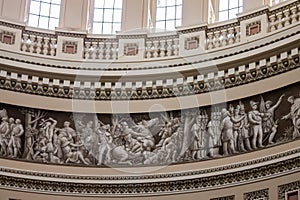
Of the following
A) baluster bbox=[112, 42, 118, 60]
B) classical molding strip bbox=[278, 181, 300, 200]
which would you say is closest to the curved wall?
baluster bbox=[112, 42, 118, 60]

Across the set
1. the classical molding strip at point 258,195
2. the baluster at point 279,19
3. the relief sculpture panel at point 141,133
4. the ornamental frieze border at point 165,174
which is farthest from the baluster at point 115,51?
the classical molding strip at point 258,195

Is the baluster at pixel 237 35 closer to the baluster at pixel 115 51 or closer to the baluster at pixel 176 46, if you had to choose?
the baluster at pixel 176 46

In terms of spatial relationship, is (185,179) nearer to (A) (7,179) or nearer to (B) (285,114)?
(B) (285,114)

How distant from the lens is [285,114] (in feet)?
76.7

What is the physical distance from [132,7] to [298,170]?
7.40 meters

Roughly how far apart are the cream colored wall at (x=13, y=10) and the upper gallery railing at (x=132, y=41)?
59 centimetres

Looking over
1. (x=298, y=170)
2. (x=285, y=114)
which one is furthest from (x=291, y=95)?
(x=298, y=170)

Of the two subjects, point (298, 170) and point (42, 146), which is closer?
point (298, 170)

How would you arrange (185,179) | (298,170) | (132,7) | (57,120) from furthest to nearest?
(132,7) < (57,120) < (185,179) < (298,170)

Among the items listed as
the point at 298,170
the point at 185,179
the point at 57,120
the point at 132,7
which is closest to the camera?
the point at 298,170

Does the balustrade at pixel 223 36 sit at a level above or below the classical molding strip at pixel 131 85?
above

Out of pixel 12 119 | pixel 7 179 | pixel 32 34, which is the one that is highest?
pixel 32 34

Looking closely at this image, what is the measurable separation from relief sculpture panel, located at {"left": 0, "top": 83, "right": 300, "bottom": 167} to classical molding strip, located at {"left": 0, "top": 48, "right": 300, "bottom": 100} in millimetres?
473

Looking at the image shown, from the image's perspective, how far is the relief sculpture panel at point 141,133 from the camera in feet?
78.2
